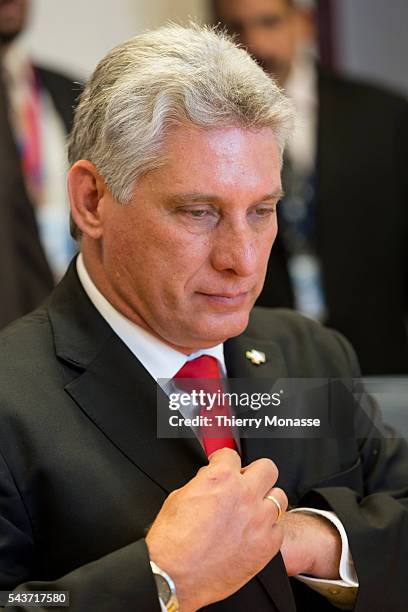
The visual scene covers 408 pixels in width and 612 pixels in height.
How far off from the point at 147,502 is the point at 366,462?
429mm

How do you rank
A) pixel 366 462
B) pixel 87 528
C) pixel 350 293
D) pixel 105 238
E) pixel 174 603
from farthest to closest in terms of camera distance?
pixel 350 293 < pixel 366 462 < pixel 105 238 < pixel 87 528 < pixel 174 603

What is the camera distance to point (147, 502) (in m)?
1.45

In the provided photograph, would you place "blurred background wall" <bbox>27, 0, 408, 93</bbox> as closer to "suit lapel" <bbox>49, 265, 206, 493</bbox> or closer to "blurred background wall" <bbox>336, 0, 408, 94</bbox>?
"blurred background wall" <bbox>336, 0, 408, 94</bbox>

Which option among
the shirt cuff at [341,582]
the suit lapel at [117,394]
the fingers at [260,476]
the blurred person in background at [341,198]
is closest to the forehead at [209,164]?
the suit lapel at [117,394]

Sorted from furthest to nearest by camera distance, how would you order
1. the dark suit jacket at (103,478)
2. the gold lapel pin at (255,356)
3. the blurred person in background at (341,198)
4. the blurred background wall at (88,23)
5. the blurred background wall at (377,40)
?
1. the blurred background wall at (377,40)
2. the blurred background wall at (88,23)
3. the blurred person in background at (341,198)
4. the gold lapel pin at (255,356)
5. the dark suit jacket at (103,478)

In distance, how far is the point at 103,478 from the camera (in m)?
1.45

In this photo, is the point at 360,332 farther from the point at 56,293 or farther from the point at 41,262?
the point at 56,293

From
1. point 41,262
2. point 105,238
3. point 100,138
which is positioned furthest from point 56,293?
point 41,262

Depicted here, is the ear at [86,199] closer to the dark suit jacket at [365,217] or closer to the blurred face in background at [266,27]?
the dark suit jacket at [365,217]

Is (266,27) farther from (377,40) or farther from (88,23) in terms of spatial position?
(377,40)

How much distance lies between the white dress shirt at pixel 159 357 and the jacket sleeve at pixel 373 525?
2 cm

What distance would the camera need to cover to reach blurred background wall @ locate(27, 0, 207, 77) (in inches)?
144

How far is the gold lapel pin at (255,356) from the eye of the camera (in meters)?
1.70

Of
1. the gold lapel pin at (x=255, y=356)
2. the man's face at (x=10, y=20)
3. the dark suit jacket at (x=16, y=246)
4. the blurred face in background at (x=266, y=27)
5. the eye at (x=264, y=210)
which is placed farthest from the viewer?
the blurred face in background at (x=266, y=27)
